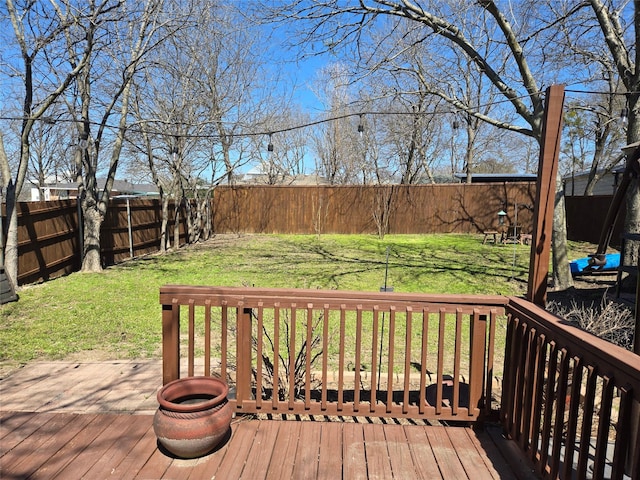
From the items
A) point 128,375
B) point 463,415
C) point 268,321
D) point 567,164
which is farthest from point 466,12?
point 567,164

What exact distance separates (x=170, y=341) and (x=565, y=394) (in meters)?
2.03

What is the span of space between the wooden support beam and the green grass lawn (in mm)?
1891

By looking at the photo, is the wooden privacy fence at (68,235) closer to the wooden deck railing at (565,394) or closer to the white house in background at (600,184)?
the wooden deck railing at (565,394)

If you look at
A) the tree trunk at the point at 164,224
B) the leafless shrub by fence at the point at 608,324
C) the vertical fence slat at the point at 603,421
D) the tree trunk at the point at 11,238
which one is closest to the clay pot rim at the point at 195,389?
the vertical fence slat at the point at 603,421

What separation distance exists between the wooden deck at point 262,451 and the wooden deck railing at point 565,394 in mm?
236

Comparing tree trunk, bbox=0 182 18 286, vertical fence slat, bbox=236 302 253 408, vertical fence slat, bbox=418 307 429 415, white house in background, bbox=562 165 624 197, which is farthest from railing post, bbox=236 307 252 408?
white house in background, bbox=562 165 624 197

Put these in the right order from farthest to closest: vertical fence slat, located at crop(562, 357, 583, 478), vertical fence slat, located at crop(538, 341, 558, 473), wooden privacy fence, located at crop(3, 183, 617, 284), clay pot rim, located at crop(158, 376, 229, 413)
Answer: wooden privacy fence, located at crop(3, 183, 617, 284) → clay pot rim, located at crop(158, 376, 229, 413) → vertical fence slat, located at crop(538, 341, 558, 473) → vertical fence slat, located at crop(562, 357, 583, 478)

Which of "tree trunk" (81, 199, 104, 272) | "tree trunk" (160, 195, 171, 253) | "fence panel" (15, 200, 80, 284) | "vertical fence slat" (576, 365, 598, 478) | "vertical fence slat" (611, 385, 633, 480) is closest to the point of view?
"vertical fence slat" (611, 385, 633, 480)

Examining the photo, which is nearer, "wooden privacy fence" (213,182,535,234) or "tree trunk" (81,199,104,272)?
"tree trunk" (81,199,104,272)

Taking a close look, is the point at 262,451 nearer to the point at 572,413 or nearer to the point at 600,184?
the point at 572,413

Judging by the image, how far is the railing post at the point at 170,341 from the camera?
2.43 meters

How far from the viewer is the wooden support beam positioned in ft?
7.40

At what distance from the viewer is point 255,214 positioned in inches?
606

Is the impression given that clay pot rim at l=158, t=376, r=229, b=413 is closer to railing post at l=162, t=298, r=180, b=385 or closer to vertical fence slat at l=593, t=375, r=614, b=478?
railing post at l=162, t=298, r=180, b=385
